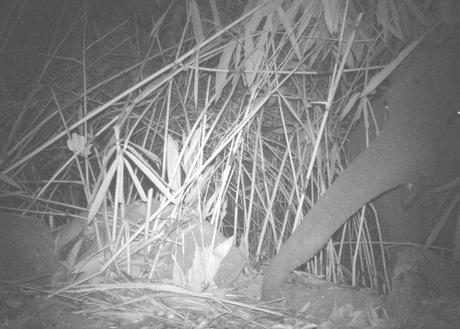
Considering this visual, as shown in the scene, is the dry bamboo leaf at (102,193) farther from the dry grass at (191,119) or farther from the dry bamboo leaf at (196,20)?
the dry bamboo leaf at (196,20)

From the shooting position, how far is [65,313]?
91cm

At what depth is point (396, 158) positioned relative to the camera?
1.15 meters

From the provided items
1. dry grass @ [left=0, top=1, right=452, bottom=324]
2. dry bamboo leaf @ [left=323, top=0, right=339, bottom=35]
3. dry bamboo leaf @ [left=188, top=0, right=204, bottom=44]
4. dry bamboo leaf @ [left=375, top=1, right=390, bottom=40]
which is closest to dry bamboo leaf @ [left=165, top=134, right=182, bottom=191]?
dry grass @ [left=0, top=1, right=452, bottom=324]

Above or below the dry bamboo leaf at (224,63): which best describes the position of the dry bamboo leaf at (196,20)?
above

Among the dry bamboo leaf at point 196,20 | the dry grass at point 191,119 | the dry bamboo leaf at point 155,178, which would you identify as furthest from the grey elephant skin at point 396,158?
the dry bamboo leaf at point 196,20

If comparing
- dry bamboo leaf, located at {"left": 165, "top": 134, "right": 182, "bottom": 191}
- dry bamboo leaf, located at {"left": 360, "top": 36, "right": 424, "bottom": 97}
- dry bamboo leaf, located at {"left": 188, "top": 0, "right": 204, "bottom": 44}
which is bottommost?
dry bamboo leaf, located at {"left": 165, "top": 134, "right": 182, "bottom": 191}

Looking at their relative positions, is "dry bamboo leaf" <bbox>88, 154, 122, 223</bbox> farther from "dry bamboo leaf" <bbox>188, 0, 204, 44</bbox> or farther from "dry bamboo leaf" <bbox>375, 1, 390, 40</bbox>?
"dry bamboo leaf" <bbox>375, 1, 390, 40</bbox>

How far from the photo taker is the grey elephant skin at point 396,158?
3.77ft

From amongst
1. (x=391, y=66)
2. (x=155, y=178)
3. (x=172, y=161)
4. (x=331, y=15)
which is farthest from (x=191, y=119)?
(x=391, y=66)

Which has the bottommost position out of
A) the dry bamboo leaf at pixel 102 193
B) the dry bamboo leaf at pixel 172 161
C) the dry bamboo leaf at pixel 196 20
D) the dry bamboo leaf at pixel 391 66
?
the dry bamboo leaf at pixel 102 193

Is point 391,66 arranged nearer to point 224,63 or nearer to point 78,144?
point 224,63

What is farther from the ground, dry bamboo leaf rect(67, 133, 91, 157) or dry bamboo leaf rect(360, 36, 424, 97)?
dry bamboo leaf rect(360, 36, 424, 97)

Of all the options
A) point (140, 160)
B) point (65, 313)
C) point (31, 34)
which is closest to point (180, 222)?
point (140, 160)

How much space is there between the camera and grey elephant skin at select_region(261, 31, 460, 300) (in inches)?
45.3
